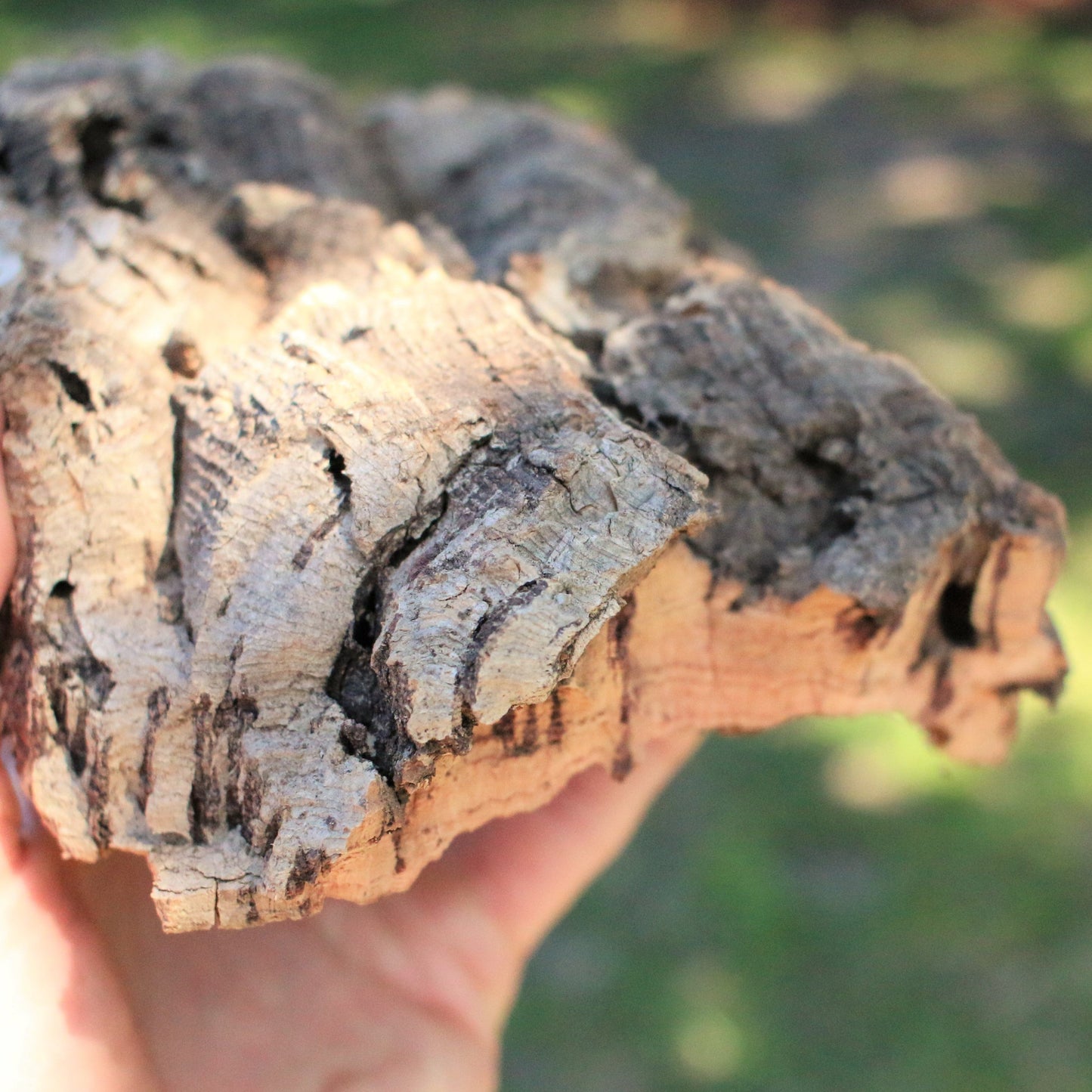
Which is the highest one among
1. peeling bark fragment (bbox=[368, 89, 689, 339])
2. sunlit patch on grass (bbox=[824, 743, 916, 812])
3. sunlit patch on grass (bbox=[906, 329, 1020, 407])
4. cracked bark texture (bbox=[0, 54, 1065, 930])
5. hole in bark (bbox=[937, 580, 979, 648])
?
peeling bark fragment (bbox=[368, 89, 689, 339])

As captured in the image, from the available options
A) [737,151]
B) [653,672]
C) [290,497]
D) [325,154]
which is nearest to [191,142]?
[325,154]

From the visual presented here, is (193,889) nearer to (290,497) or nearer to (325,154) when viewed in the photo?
(290,497)

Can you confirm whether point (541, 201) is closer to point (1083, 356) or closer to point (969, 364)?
point (969, 364)

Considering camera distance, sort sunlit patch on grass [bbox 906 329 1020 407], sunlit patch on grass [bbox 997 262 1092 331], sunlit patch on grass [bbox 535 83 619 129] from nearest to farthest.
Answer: sunlit patch on grass [bbox 906 329 1020 407]
sunlit patch on grass [bbox 997 262 1092 331]
sunlit patch on grass [bbox 535 83 619 129]

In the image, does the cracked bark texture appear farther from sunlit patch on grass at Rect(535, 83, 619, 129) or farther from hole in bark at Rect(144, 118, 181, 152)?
sunlit patch on grass at Rect(535, 83, 619, 129)

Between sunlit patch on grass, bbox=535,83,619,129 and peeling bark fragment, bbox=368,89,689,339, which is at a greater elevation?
peeling bark fragment, bbox=368,89,689,339

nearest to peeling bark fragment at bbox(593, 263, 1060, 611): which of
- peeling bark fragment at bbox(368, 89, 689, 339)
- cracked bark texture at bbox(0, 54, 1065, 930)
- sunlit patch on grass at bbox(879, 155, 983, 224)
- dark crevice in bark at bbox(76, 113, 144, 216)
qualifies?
cracked bark texture at bbox(0, 54, 1065, 930)
